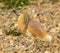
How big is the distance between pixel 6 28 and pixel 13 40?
0.54 metres

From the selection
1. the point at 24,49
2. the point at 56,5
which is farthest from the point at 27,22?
the point at 56,5

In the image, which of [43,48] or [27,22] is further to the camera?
[43,48]

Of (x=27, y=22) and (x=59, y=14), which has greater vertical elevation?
(x=27, y=22)

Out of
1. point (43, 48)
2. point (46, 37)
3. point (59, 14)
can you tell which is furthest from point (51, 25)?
point (46, 37)

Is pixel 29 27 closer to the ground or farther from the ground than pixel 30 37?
farther from the ground

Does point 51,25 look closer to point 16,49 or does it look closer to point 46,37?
point 16,49

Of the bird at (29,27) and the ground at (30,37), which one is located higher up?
the bird at (29,27)

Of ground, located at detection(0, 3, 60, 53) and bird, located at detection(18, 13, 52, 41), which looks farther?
ground, located at detection(0, 3, 60, 53)

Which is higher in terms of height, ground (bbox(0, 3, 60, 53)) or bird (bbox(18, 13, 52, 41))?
bird (bbox(18, 13, 52, 41))

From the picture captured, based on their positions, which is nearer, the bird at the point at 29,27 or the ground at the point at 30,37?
the bird at the point at 29,27

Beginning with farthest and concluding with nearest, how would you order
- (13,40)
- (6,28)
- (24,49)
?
(6,28), (13,40), (24,49)

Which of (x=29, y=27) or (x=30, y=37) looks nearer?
(x=29, y=27)

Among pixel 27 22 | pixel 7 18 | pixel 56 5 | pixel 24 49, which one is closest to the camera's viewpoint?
pixel 27 22

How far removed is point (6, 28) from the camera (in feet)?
16.9
